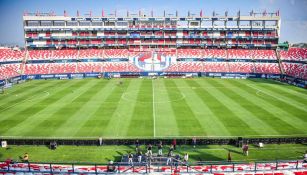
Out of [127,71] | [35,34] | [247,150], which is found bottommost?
[247,150]

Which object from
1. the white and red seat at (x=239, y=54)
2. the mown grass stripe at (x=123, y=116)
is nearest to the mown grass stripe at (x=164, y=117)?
the mown grass stripe at (x=123, y=116)

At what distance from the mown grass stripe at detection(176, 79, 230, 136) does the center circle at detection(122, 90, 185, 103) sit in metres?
2.26

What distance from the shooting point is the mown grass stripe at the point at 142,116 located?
112 ft

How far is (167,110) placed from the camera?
43.4 metres

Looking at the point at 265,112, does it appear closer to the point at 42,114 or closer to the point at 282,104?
the point at 282,104

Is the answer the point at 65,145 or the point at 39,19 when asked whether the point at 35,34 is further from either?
the point at 65,145

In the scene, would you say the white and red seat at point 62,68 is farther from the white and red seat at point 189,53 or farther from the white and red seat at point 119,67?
the white and red seat at point 189,53

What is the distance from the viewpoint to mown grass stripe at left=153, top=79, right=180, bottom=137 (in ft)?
112

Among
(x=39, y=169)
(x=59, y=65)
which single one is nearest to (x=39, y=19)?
(x=59, y=65)

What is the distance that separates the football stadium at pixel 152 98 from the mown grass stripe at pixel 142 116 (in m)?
0.15

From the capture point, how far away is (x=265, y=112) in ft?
137

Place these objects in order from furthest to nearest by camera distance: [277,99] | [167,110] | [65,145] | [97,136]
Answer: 1. [277,99]
2. [167,110]
3. [97,136]
4. [65,145]

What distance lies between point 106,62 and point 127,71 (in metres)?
8.86

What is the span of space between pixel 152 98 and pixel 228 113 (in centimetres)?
1569
